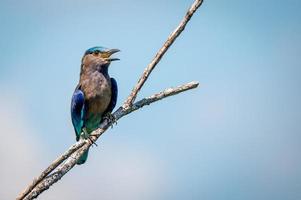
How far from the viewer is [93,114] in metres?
8.96

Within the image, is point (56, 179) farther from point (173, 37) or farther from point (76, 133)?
point (76, 133)

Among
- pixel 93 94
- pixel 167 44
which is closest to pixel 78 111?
pixel 93 94

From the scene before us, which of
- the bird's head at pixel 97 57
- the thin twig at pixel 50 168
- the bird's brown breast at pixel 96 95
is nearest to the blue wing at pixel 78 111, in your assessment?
the bird's brown breast at pixel 96 95

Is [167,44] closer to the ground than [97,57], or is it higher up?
closer to the ground

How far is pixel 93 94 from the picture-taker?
9.02m

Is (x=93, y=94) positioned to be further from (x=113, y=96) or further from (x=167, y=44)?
(x=167, y=44)

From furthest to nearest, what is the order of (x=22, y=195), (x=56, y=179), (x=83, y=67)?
(x=83, y=67), (x=56, y=179), (x=22, y=195)

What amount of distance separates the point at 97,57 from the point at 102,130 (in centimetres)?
357

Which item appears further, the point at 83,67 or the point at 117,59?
the point at 83,67

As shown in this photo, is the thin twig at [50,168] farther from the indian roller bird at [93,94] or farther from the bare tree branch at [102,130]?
the indian roller bird at [93,94]

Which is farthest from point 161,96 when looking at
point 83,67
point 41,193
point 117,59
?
point 83,67

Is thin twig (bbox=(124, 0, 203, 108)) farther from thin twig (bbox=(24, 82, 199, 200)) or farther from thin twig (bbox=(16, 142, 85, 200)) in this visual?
thin twig (bbox=(16, 142, 85, 200))

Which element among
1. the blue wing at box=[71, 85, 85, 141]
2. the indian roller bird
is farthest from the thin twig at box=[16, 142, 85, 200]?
the blue wing at box=[71, 85, 85, 141]

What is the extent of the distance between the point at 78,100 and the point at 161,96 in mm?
3631
